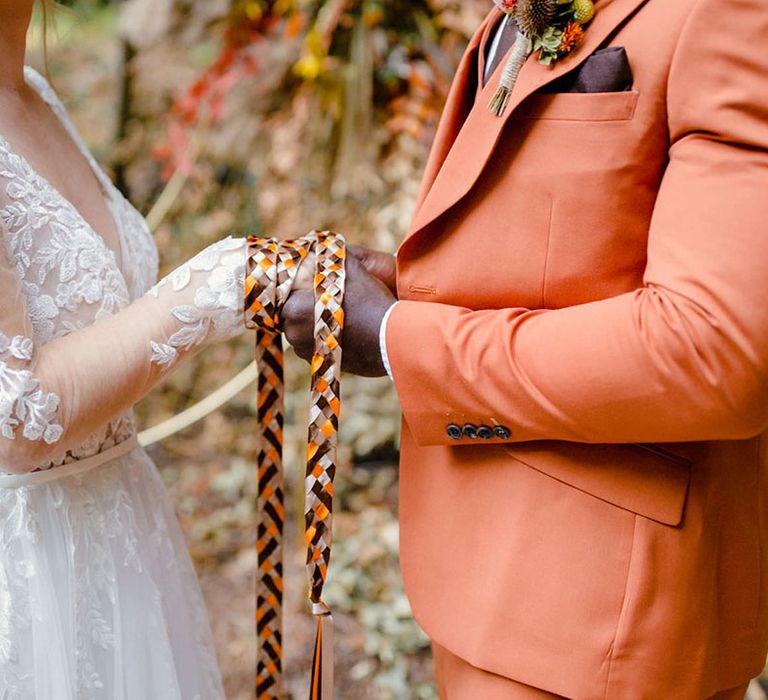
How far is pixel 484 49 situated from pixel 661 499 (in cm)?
70

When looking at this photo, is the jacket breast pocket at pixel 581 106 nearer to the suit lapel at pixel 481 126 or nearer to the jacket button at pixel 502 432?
the suit lapel at pixel 481 126

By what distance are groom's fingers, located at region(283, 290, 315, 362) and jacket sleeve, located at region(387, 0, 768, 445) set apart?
24 centimetres

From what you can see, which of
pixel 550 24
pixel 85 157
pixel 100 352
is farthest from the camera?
pixel 85 157

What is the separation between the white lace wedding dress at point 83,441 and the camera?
116 cm

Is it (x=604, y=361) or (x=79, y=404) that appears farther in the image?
(x=79, y=404)

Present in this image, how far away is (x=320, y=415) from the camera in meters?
1.23

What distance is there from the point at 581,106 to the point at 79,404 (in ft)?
2.54

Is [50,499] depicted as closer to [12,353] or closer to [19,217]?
[12,353]

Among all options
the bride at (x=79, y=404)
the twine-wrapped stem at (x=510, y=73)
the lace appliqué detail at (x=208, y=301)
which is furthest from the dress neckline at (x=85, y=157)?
the twine-wrapped stem at (x=510, y=73)

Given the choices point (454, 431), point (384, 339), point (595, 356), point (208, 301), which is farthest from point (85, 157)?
point (595, 356)

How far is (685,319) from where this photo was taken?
0.96m

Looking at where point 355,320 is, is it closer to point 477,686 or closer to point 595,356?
point 595,356

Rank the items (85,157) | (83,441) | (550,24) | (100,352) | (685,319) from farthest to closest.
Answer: (85,157)
(83,441)
(100,352)
(550,24)
(685,319)

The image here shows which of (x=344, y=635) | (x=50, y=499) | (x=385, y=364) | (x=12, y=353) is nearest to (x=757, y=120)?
(x=385, y=364)
